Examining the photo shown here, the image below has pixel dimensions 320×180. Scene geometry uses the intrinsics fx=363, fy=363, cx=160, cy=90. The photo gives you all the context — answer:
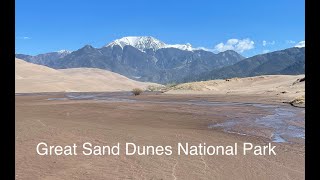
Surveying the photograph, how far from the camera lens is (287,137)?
13680 millimetres

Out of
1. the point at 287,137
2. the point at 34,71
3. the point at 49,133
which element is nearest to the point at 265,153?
the point at 287,137

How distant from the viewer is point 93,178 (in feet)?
25.7

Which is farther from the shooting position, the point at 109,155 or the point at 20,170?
the point at 109,155

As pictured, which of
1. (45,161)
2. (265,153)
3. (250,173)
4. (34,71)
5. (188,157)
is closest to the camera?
(250,173)

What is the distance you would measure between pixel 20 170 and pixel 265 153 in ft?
22.1

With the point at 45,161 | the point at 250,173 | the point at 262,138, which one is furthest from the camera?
the point at 262,138

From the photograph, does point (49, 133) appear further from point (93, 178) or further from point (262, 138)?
point (262, 138)

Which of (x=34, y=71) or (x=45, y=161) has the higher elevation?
(x=34, y=71)

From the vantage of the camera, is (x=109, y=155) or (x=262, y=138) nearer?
(x=109, y=155)
